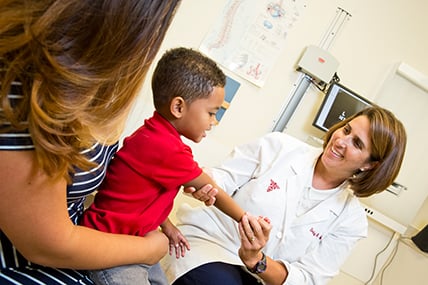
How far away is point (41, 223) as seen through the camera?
502 mm

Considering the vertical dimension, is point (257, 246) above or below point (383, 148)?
below

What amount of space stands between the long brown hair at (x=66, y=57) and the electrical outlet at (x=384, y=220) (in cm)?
230

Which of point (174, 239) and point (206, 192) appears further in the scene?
point (174, 239)

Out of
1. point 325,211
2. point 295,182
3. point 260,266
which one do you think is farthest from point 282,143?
point 260,266

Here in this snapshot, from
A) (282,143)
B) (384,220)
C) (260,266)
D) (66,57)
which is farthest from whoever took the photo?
(384,220)

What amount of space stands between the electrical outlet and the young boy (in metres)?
1.69

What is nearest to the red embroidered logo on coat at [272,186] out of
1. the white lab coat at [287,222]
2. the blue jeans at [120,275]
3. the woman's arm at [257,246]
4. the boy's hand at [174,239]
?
the white lab coat at [287,222]

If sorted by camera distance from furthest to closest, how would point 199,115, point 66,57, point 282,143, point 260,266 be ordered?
point 282,143
point 260,266
point 199,115
point 66,57

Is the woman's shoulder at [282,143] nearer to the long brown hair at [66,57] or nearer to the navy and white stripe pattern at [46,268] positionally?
the navy and white stripe pattern at [46,268]

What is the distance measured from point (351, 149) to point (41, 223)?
1180mm

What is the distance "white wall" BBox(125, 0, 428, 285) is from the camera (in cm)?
208

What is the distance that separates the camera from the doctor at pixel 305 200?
1.33 m

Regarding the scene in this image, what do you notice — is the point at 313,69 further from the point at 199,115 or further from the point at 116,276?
the point at 116,276

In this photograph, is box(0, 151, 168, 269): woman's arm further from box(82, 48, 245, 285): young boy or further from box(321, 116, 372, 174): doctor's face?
box(321, 116, 372, 174): doctor's face
